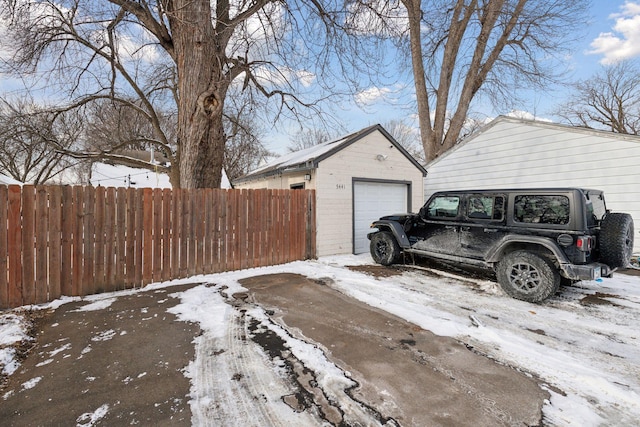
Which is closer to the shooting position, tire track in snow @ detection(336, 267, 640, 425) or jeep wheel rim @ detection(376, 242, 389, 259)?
tire track in snow @ detection(336, 267, 640, 425)

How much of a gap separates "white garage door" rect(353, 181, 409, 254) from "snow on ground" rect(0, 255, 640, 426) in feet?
9.63

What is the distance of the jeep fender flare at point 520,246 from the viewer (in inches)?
158

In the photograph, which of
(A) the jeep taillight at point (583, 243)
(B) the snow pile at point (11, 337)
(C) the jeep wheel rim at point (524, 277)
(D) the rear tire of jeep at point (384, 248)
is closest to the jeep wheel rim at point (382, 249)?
(D) the rear tire of jeep at point (384, 248)

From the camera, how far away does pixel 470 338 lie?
3.07m

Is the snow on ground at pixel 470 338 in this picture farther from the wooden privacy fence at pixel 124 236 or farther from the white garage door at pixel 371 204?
the white garage door at pixel 371 204

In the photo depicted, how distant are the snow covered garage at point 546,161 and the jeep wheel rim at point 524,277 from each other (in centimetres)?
477

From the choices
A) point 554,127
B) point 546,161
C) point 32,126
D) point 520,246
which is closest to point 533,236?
point 520,246

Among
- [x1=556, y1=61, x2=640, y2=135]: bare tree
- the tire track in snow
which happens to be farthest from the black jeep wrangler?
[x1=556, y1=61, x2=640, y2=135]: bare tree

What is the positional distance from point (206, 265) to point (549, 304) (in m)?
5.75

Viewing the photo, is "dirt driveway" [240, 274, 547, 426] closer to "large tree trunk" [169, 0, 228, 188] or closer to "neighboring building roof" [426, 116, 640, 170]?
"large tree trunk" [169, 0, 228, 188]

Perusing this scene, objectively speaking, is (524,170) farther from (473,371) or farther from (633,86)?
(633,86)

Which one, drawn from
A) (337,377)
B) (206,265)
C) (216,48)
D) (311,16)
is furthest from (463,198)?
(216,48)

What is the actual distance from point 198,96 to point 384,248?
5423 mm

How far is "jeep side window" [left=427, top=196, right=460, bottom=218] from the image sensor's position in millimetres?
5469
